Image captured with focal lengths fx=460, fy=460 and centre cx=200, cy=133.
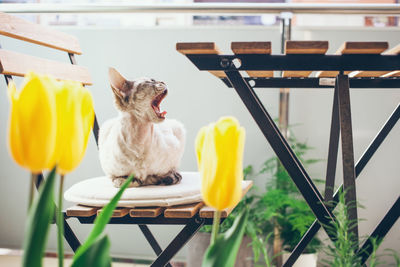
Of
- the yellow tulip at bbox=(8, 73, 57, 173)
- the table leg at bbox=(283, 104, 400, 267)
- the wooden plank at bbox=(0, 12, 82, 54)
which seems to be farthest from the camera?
the table leg at bbox=(283, 104, 400, 267)

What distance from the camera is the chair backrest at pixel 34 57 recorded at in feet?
3.96

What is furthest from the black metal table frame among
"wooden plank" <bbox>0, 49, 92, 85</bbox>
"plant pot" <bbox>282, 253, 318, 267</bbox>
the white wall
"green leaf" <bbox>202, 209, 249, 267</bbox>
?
the white wall

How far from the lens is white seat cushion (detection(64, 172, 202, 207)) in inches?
41.8

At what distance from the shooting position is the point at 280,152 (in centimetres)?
107

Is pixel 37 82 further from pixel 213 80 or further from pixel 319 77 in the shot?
pixel 213 80

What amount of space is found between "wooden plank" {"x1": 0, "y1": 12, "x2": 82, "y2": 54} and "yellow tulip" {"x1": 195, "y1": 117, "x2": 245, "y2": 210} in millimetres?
1023

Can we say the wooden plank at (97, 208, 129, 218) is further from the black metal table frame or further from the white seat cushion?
the black metal table frame

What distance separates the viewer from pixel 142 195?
3.52 ft

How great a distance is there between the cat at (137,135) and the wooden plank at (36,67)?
0.96 ft

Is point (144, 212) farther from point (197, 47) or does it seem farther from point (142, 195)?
point (197, 47)

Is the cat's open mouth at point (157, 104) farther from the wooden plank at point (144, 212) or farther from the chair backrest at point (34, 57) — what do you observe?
the chair backrest at point (34, 57)

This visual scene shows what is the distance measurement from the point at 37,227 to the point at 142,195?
691 millimetres

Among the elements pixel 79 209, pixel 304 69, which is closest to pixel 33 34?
pixel 79 209

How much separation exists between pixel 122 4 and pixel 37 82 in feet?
5.54
